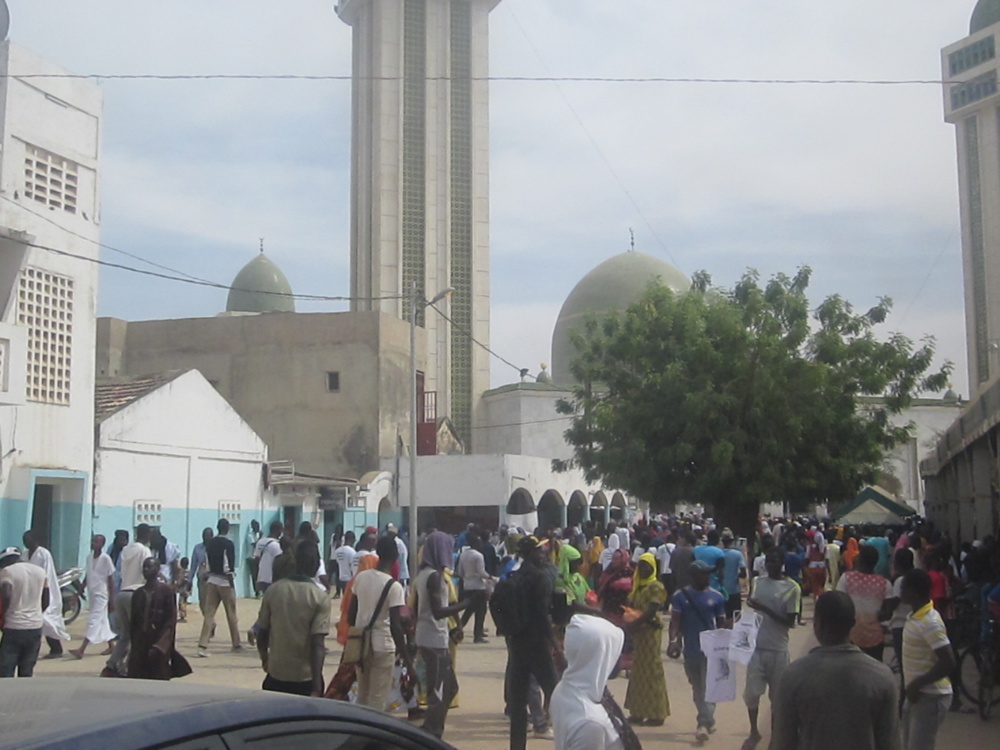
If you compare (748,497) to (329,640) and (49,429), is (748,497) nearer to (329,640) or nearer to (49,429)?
(329,640)

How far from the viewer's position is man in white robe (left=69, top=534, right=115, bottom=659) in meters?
13.4

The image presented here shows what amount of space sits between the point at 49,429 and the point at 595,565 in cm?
867

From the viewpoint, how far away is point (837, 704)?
15.1ft

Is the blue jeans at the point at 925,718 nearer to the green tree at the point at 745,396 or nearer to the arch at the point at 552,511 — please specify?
the green tree at the point at 745,396

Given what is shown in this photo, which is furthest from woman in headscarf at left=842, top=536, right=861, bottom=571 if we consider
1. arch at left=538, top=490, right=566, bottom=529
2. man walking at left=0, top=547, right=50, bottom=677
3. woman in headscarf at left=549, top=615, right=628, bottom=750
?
arch at left=538, top=490, right=566, bottom=529

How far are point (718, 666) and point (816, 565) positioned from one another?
11.9m

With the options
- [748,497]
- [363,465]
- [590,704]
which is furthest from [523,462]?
[590,704]

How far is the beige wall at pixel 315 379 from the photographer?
3431 cm

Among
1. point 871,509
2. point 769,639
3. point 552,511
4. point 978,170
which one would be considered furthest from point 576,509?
point 978,170

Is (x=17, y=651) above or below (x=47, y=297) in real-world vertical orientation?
below

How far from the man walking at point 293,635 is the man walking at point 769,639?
313cm

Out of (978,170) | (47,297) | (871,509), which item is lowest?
(871,509)

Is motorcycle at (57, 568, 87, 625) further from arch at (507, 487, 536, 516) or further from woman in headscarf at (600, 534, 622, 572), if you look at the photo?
arch at (507, 487, 536, 516)

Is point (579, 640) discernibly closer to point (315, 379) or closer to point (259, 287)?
point (315, 379)
